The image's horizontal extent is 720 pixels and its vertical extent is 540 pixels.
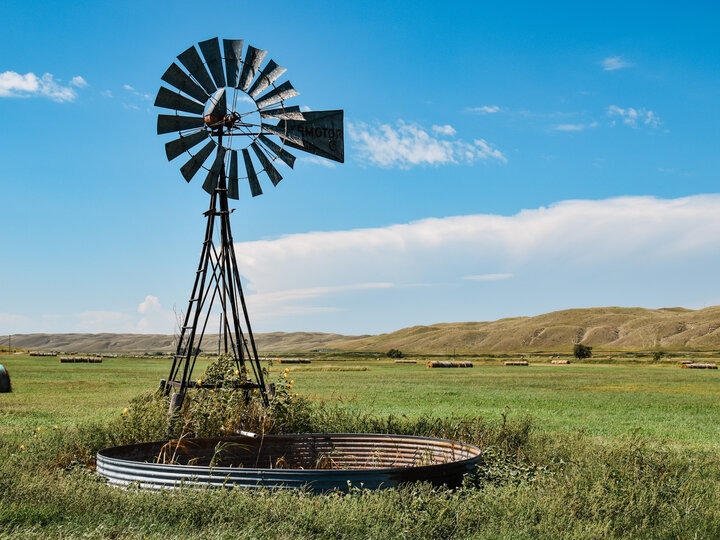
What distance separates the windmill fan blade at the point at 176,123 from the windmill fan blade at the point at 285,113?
1.09 metres

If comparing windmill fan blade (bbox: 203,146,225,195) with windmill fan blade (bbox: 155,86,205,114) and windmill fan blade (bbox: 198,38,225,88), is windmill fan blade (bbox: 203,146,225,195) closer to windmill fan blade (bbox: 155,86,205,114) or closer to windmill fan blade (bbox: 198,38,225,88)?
windmill fan blade (bbox: 155,86,205,114)

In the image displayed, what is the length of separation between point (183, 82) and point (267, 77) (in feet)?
4.48

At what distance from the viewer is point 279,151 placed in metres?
12.1

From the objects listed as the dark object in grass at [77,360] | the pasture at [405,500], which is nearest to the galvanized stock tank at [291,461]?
the pasture at [405,500]

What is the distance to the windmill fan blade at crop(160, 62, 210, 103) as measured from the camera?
11156 millimetres

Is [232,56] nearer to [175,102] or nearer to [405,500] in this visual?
[175,102]

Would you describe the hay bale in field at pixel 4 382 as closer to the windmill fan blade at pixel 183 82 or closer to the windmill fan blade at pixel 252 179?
the windmill fan blade at pixel 252 179

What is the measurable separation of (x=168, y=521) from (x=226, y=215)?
21.0 feet

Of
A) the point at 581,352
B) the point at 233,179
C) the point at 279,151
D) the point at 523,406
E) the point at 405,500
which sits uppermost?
the point at 279,151

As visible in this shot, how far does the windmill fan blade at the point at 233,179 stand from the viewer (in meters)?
12.3

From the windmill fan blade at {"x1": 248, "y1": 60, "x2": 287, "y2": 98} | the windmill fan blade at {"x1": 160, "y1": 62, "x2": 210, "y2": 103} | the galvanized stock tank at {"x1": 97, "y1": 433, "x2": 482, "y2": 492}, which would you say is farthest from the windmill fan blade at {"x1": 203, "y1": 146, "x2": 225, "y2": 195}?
the galvanized stock tank at {"x1": 97, "y1": 433, "x2": 482, "y2": 492}

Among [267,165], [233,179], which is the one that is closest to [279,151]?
[267,165]

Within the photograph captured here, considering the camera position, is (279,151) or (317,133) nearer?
(317,133)

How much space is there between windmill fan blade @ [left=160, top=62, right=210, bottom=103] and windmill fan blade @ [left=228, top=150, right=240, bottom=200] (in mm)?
1125
